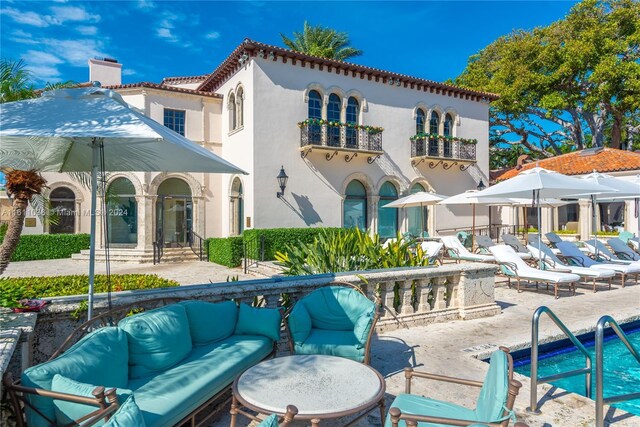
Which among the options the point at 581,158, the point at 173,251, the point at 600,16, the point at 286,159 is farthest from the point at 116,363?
the point at 600,16

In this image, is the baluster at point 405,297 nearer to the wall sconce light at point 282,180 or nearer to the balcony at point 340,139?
the wall sconce light at point 282,180

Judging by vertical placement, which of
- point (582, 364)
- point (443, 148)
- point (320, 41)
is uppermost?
point (320, 41)

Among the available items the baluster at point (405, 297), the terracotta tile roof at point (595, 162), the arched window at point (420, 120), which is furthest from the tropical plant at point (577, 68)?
the baluster at point (405, 297)

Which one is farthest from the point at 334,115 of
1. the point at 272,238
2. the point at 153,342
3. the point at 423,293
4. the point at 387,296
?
the point at 153,342

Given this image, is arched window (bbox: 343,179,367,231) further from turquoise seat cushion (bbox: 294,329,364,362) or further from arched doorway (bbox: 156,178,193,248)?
turquoise seat cushion (bbox: 294,329,364,362)

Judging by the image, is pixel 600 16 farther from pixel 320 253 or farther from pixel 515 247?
pixel 320 253

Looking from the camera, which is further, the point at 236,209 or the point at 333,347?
the point at 236,209

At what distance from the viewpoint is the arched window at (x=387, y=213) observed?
62.0 feet

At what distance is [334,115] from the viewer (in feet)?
56.7

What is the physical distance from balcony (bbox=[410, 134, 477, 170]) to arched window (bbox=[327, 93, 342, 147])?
4.11m

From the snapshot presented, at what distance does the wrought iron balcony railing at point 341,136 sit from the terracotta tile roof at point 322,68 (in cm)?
247

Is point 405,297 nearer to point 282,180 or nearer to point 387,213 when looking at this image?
point 282,180

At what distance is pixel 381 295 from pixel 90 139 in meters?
4.41

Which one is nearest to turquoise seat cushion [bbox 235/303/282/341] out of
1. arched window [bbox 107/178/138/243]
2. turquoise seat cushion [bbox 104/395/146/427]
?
turquoise seat cushion [bbox 104/395/146/427]
